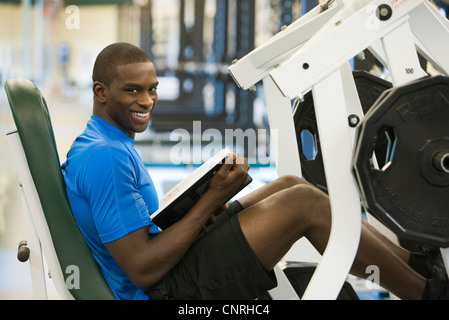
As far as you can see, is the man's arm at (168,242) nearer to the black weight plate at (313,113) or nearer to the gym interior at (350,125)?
the gym interior at (350,125)

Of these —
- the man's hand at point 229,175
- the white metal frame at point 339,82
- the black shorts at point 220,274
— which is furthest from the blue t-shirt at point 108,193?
the white metal frame at point 339,82

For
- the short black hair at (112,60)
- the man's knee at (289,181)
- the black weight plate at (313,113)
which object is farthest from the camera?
the black weight plate at (313,113)

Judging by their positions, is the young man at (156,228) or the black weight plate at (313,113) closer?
the young man at (156,228)

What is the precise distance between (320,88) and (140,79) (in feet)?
1.83

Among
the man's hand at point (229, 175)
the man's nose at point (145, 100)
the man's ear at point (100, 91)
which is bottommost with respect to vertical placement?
the man's hand at point (229, 175)

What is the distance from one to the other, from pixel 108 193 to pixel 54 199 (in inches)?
6.4

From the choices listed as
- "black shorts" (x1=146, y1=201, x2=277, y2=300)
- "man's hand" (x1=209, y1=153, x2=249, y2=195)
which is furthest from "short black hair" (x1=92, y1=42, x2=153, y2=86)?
"black shorts" (x1=146, y1=201, x2=277, y2=300)

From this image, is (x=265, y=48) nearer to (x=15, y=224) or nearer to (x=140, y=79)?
(x=140, y=79)

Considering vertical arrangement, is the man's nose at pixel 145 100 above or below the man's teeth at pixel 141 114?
above

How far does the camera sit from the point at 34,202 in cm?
156

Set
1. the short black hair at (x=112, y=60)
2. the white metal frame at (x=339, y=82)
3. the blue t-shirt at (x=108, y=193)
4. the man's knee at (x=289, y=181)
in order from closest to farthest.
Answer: the white metal frame at (x=339, y=82)
the blue t-shirt at (x=108, y=193)
the short black hair at (x=112, y=60)
the man's knee at (x=289, y=181)

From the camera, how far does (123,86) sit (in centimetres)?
168

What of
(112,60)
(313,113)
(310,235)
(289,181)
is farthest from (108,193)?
(313,113)

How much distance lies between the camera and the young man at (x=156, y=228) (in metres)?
1.54
